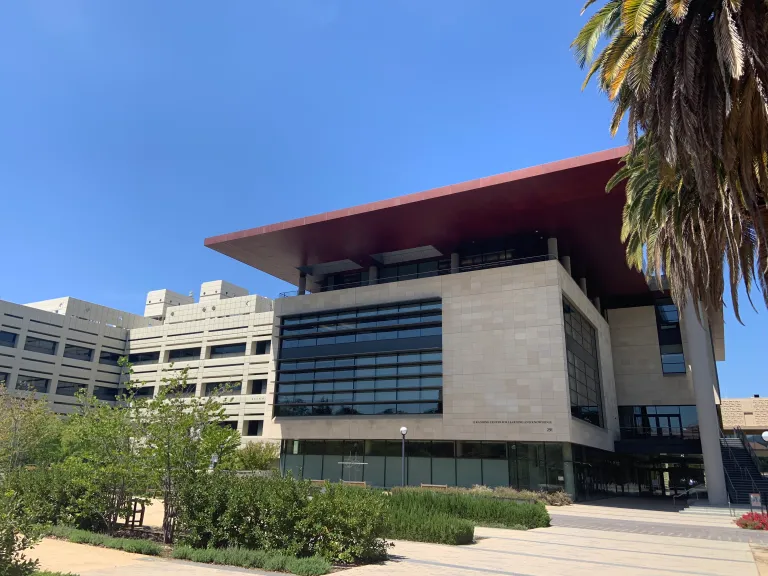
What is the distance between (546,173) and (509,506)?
1977 cm

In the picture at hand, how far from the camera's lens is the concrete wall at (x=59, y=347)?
66.7 metres

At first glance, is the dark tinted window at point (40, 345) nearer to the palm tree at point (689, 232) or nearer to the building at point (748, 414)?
the palm tree at point (689, 232)

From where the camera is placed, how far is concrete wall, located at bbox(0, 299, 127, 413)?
219 ft

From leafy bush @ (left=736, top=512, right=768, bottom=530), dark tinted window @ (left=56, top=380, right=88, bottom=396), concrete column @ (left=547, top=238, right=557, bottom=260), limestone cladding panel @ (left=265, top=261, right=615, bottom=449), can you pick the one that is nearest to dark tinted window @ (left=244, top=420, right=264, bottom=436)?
limestone cladding panel @ (left=265, top=261, right=615, bottom=449)

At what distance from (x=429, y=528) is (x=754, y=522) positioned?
15833mm

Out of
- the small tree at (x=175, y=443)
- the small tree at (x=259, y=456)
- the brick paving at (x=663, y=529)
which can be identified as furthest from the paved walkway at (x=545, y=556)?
the small tree at (x=259, y=456)

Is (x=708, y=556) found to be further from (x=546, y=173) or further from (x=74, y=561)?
(x=546, y=173)

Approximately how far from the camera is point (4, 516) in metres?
7.93

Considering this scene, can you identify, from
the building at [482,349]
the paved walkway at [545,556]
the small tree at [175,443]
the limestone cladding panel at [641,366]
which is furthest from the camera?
the limestone cladding panel at [641,366]

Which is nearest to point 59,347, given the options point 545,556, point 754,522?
point 545,556

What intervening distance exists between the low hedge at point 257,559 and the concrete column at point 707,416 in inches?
1258

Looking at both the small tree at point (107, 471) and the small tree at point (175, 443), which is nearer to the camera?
the small tree at point (175, 443)

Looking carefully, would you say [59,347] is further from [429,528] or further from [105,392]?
[429,528]

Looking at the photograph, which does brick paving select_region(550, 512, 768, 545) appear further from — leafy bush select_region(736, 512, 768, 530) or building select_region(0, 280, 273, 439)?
building select_region(0, 280, 273, 439)
